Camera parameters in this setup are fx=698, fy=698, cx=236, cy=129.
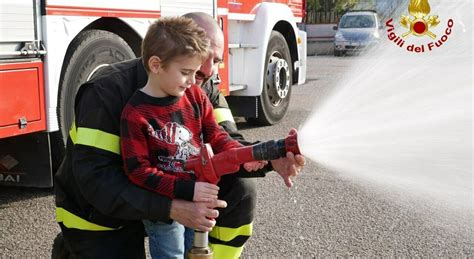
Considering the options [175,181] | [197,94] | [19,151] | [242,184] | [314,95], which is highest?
[197,94]

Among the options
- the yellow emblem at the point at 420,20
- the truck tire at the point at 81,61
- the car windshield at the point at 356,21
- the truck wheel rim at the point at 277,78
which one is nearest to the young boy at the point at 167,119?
the truck tire at the point at 81,61

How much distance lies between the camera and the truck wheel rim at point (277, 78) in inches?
330

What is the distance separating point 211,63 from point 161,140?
1.69 ft

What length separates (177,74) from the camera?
244cm

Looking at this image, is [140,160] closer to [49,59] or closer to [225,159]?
[225,159]

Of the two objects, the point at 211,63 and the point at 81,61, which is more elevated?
the point at 211,63

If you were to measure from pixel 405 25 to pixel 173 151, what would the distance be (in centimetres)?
401

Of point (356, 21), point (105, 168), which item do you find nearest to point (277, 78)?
point (105, 168)

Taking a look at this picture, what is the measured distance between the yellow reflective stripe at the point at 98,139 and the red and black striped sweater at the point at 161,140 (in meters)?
0.07

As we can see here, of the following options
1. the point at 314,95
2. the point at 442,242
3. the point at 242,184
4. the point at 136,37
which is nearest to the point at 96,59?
the point at 136,37

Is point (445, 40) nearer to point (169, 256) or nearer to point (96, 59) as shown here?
point (96, 59)

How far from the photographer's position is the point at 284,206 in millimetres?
5148

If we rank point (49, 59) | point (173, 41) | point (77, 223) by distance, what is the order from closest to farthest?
1. point (173, 41)
2. point (77, 223)
3. point (49, 59)

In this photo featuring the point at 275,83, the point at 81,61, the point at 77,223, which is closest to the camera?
the point at 77,223
